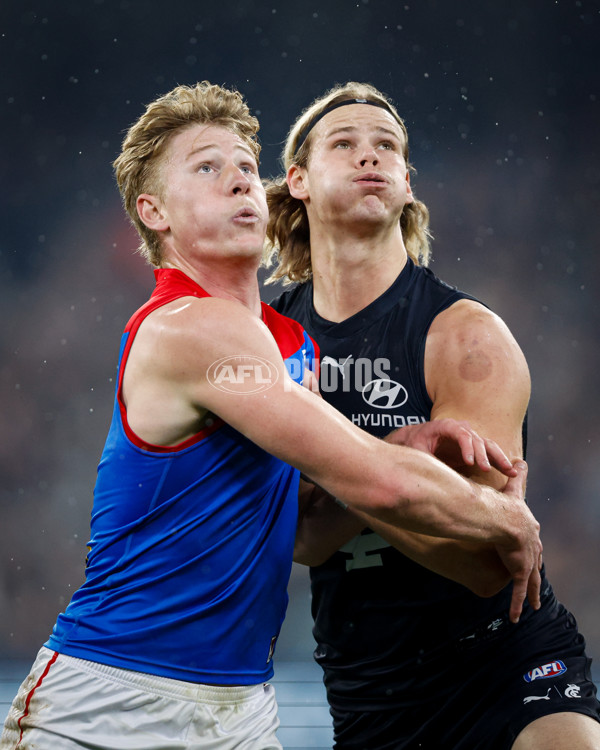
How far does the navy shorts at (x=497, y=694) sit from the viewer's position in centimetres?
266

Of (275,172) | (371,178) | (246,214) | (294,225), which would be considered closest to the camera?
(246,214)

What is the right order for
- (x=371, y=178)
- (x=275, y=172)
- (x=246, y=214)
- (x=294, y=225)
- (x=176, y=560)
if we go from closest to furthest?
(x=176, y=560)
(x=246, y=214)
(x=371, y=178)
(x=294, y=225)
(x=275, y=172)

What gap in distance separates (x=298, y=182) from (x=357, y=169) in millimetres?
459

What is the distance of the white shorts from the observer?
1.95 metres

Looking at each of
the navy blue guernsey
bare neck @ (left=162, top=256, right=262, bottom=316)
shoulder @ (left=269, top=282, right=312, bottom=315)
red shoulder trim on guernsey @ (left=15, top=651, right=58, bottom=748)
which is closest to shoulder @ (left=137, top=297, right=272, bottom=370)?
bare neck @ (left=162, top=256, right=262, bottom=316)

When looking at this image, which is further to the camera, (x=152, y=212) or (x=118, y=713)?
(x=152, y=212)

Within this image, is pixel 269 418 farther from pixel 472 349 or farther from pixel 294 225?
pixel 294 225

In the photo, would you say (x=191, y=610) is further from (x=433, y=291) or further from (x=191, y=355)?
(x=433, y=291)

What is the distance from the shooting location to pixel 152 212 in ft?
8.30

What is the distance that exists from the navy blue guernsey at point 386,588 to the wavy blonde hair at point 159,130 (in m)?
0.82

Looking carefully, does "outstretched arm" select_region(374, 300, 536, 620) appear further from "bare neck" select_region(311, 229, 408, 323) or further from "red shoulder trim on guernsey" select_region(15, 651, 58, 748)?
"red shoulder trim on guernsey" select_region(15, 651, 58, 748)

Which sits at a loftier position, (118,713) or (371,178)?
(371,178)

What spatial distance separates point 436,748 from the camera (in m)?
2.85

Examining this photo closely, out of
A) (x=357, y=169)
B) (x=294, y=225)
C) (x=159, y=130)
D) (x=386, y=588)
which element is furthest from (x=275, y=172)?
(x=386, y=588)
